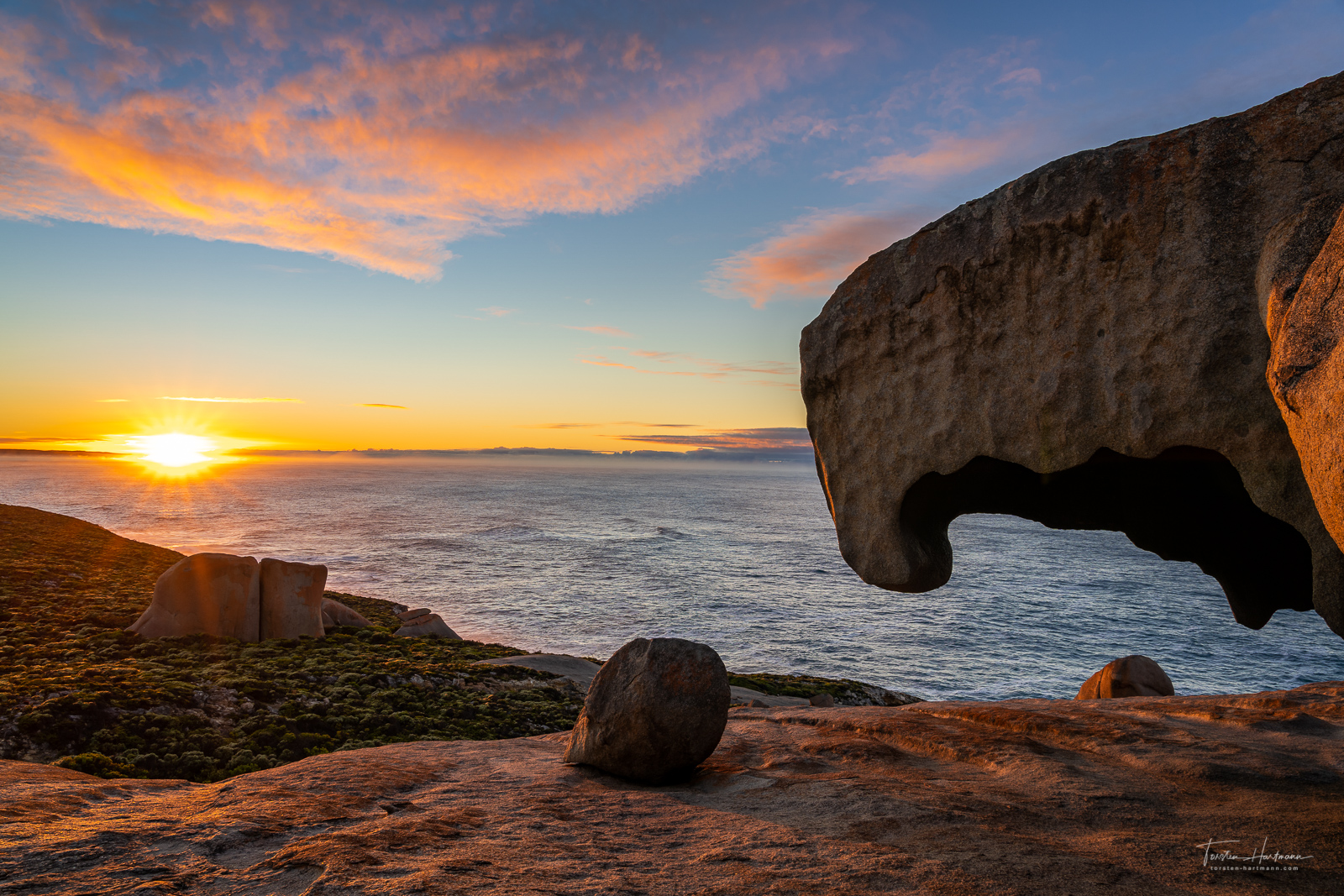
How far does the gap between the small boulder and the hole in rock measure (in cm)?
1959

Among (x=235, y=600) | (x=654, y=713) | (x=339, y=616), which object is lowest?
(x=339, y=616)

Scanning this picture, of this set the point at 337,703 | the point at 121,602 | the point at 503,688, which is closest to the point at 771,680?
the point at 503,688

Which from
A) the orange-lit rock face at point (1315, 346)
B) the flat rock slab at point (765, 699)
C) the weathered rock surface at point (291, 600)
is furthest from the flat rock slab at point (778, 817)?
the weathered rock surface at point (291, 600)

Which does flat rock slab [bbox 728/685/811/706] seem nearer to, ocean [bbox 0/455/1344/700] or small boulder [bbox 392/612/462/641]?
ocean [bbox 0/455/1344/700]

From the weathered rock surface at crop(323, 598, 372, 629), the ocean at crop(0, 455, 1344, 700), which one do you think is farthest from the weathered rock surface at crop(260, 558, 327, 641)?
the ocean at crop(0, 455, 1344, 700)

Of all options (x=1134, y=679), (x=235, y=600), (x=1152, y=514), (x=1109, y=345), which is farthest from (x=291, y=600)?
(x=1134, y=679)

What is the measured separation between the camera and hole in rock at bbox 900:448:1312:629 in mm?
7914

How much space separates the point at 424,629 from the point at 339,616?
2715 millimetres

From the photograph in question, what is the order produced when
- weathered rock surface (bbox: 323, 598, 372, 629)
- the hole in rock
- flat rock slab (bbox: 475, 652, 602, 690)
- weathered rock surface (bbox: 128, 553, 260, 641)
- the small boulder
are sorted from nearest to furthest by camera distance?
the hole in rock → weathered rock surface (bbox: 128, 553, 260, 641) → flat rock slab (bbox: 475, 652, 602, 690) → weathered rock surface (bbox: 323, 598, 372, 629) → the small boulder

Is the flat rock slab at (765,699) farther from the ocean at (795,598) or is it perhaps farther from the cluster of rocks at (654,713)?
the cluster of rocks at (654,713)

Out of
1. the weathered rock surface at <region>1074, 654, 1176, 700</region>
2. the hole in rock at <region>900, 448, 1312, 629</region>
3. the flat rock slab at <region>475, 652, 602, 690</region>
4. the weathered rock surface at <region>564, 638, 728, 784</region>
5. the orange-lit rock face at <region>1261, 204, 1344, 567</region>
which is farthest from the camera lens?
the flat rock slab at <region>475, 652, 602, 690</region>

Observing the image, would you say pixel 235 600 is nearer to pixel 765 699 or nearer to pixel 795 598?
pixel 765 699

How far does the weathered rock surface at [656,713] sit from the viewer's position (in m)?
6.89

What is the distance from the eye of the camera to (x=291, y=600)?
19781 millimetres
